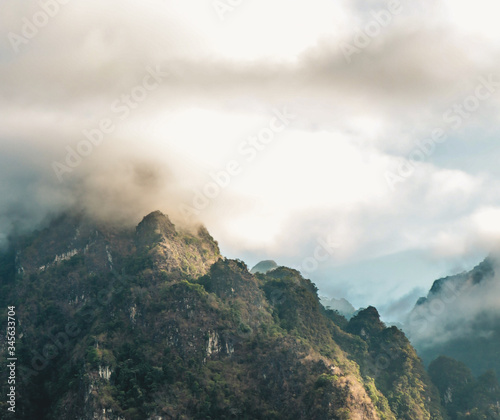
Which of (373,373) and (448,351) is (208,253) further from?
(448,351)

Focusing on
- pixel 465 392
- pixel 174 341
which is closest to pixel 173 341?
pixel 174 341

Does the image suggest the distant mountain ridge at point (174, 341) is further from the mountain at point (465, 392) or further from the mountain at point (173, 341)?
the mountain at point (465, 392)

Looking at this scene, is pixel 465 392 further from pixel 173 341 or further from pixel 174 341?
pixel 173 341

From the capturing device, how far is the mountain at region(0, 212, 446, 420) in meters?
96.1

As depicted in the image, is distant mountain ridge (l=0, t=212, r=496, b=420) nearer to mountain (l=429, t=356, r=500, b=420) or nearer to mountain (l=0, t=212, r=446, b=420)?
mountain (l=0, t=212, r=446, b=420)

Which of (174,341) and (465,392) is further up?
(174,341)

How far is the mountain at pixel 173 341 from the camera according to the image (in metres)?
96.1

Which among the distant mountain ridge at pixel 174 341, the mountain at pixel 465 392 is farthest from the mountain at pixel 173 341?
the mountain at pixel 465 392

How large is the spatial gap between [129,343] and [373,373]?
2413 inches

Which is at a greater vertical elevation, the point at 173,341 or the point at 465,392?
the point at 173,341

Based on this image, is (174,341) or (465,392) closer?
(174,341)

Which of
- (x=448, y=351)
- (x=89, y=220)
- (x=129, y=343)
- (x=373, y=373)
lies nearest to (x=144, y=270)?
(x=129, y=343)

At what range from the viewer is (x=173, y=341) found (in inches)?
4126

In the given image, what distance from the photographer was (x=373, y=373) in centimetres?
13062
